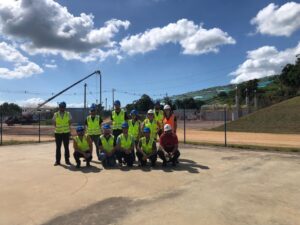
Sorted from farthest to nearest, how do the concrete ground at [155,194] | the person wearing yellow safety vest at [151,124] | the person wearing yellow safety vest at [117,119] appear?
1. the person wearing yellow safety vest at [117,119]
2. the person wearing yellow safety vest at [151,124]
3. the concrete ground at [155,194]

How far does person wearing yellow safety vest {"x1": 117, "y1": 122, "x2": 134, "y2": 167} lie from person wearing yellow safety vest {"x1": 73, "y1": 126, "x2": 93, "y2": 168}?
0.86m

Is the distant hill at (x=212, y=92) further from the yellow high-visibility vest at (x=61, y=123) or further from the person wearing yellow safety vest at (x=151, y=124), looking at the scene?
the yellow high-visibility vest at (x=61, y=123)

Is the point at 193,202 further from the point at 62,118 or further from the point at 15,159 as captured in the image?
→ the point at 15,159

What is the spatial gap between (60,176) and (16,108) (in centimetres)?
11469

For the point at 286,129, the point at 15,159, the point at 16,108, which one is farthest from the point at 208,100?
the point at 15,159

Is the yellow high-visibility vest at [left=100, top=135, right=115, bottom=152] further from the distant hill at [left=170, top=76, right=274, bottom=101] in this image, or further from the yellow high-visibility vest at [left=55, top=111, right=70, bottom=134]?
the distant hill at [left=170, top=76, right=274, bottom=101]

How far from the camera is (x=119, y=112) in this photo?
1116 cm

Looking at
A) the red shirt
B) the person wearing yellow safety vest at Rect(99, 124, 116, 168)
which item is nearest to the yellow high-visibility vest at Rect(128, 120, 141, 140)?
the person wearing yellow safety vest at Rect(99, 124, 116, 168)

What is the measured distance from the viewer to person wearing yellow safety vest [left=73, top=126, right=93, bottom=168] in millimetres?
10273

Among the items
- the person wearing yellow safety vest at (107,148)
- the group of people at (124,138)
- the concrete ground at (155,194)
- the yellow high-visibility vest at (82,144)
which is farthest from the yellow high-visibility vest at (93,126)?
the concrete ground at (155,194)

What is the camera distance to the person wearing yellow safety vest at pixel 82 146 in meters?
10.3

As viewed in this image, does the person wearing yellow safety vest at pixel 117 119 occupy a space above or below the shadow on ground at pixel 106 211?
above

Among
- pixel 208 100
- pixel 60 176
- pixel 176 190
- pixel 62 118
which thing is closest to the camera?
pixel 176 190

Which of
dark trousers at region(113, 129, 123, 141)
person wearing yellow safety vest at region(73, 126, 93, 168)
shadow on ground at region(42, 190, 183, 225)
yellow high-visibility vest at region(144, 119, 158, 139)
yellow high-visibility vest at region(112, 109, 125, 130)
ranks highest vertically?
yellow high-visibility vest at region(112, 109, 125, 130)
